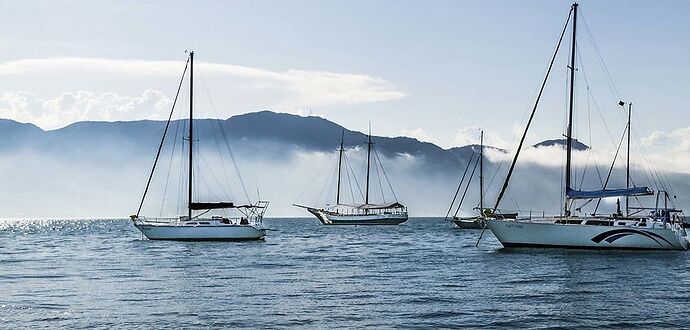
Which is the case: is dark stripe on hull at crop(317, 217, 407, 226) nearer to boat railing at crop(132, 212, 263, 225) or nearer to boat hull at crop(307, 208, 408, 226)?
boat hull at crop(307, 208, 408, 226)

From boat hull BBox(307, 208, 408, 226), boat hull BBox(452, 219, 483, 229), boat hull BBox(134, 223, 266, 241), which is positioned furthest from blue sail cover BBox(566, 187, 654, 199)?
boat hull BBox(307, 208, 408, 226)

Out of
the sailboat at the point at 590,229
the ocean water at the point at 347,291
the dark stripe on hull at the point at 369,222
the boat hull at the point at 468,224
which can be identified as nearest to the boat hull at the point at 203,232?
the ocean water at the point at 347,291

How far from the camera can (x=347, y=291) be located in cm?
3606

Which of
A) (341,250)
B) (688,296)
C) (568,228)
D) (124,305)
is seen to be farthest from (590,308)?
(341,250)

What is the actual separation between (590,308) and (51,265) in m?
36.1

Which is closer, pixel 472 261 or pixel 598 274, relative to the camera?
pixel 598 274

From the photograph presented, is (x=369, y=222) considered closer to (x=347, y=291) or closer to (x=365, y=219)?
(x=365, y=219)

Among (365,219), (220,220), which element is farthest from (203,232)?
(365,219)

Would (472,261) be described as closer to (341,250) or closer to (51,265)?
(341,250)

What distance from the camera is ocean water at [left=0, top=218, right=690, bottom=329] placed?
90.7 feet

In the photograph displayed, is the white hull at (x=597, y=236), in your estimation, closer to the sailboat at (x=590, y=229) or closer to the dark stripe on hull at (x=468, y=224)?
the sailboat at (x=590, y=229)

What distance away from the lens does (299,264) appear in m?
52.9

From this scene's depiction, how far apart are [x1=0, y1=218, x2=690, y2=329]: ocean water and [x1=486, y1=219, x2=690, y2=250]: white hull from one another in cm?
108

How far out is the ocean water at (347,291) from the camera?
1088 inches
